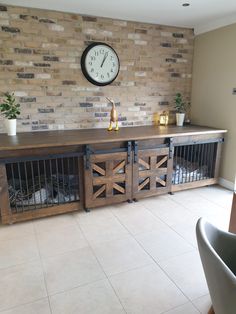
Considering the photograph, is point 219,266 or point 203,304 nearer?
point 219,266

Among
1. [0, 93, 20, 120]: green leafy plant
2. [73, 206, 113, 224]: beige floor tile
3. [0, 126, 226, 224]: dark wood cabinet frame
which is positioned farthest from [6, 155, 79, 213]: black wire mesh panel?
→ [0, 93, 20, 120]: green leafy plant

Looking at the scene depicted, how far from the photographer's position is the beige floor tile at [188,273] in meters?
1.65

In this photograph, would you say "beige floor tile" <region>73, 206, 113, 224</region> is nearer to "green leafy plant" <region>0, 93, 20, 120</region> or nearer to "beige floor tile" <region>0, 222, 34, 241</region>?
"beige floor tile" <region>0, 222, 34, 241</region>

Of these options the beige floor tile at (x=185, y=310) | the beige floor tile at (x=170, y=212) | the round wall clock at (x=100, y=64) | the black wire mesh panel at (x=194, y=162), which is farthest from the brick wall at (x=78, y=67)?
the beige floor tile at (x=185, y=310)

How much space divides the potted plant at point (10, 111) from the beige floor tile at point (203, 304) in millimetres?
2399

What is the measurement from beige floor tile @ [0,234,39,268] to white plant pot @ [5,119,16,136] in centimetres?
118

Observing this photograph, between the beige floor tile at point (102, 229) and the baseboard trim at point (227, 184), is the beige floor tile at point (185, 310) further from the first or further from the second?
the baseboard trim at point (227, 184)

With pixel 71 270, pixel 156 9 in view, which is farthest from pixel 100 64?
pixel 71 270

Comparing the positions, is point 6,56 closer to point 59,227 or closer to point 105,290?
point 59,227

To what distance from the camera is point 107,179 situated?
2699 mm

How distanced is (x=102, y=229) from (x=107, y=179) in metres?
0.56

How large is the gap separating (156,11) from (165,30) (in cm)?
60

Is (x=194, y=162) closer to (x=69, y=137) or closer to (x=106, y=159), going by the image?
(x=106, y=159)

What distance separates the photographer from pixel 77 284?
169 centimetres
